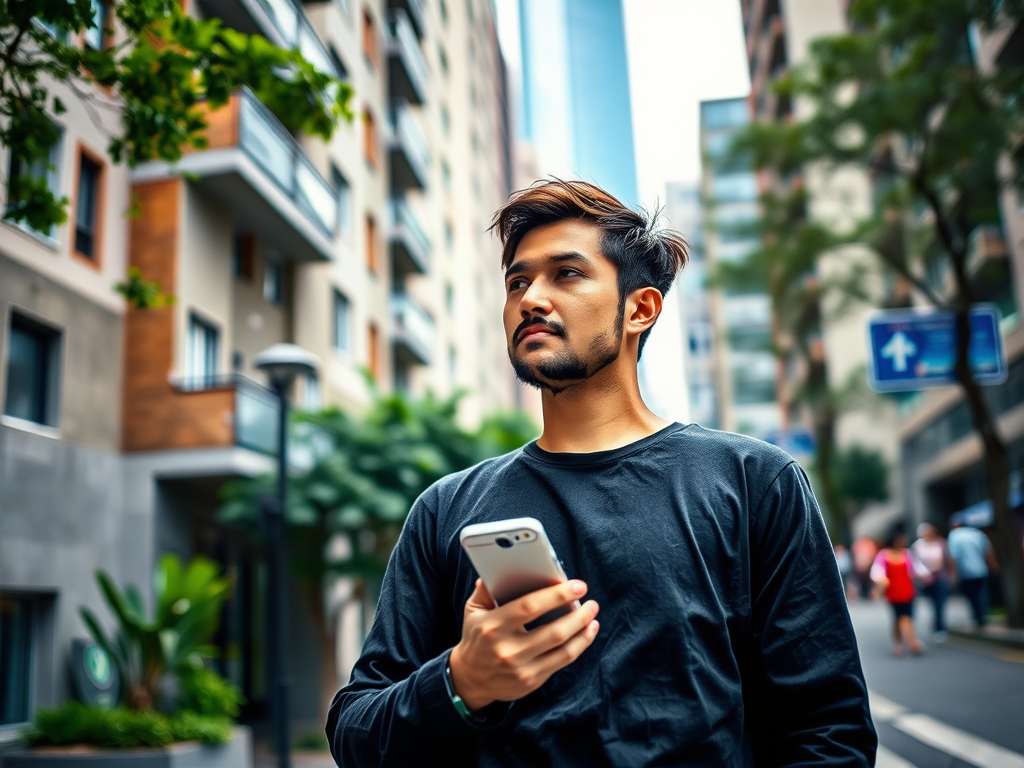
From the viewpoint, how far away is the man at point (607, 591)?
5.85ft

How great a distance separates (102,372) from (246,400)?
243cm

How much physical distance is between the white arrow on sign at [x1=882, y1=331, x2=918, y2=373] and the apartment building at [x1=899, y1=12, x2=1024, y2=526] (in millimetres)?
2773

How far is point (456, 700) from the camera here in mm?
1732

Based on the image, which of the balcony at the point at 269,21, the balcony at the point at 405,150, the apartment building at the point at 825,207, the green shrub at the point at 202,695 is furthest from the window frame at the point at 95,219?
the apartment building at the point at 825,207

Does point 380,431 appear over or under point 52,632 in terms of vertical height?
over

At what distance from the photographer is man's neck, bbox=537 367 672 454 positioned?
2146mm

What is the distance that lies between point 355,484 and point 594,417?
13232 millimetres

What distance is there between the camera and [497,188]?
184 ft

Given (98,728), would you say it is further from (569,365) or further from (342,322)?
(342,322)

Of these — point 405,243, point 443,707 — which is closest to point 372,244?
point 405,243

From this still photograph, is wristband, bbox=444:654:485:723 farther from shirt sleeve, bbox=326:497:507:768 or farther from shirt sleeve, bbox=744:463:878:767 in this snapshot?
shirt sleeve, bbox=744:463:878:767

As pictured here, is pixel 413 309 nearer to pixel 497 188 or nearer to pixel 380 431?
pixel 380 431

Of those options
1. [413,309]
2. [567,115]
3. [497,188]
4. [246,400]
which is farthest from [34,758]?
[497,188]

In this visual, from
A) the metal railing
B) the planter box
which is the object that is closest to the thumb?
the planter box
